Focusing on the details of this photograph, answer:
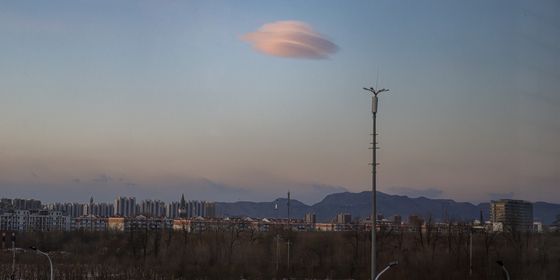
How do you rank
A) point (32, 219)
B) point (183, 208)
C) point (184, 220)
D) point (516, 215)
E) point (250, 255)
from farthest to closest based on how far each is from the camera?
point (183, 208) < point (32, 219) < point (184, 220) < point (250, 255) < point (516, 215)

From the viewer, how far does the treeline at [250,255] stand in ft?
119

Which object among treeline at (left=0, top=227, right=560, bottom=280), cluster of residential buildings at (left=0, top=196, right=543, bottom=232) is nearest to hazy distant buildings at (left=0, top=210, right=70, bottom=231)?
cluster of residential buildings at (left=0, top=196, right=543, bottom=232)

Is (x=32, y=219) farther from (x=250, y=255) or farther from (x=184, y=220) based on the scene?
(x=250, y=255)

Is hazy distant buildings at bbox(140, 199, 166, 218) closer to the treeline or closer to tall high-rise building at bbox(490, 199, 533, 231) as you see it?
the treeline

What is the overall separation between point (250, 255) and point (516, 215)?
2718 cm

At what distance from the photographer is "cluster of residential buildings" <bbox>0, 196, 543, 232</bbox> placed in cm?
3203

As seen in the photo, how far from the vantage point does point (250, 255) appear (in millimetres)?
49844

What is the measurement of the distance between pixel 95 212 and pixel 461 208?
363ft

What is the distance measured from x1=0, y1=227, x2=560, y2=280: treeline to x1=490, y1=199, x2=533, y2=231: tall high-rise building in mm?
1291

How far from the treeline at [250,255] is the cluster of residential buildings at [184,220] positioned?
1.95 meters

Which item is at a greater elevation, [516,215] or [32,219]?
[516,215]

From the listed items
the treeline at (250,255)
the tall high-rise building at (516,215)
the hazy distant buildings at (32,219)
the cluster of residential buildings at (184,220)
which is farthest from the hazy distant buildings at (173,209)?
the tall high-rise building at (516,215)

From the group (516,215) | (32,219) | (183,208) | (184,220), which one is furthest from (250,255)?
(183,208)

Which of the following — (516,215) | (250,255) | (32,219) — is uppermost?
(516,215)
